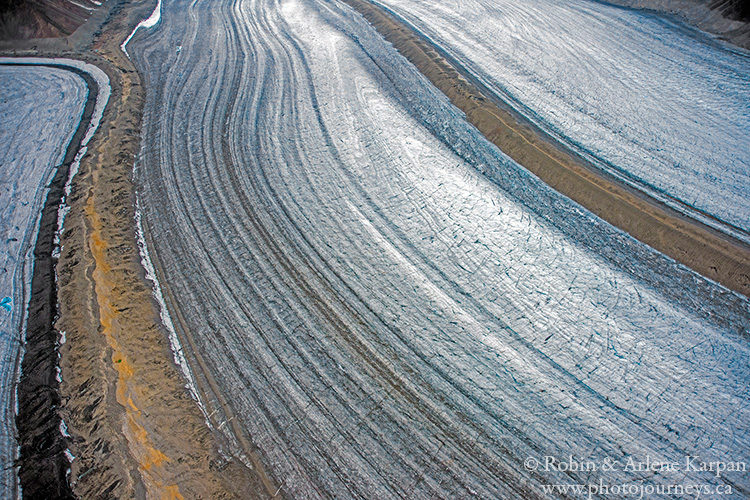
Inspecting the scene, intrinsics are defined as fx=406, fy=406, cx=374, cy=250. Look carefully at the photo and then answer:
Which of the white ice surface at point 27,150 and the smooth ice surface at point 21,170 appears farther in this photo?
the white ice surface at point 27,150

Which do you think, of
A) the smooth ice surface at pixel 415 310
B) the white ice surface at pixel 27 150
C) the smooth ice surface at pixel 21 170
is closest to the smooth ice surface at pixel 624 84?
the smooth ice surface at pixel 415 310

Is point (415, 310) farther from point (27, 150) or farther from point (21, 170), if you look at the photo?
point (27, 150)

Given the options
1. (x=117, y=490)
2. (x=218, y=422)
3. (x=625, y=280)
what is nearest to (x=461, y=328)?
(x=625, y=280)

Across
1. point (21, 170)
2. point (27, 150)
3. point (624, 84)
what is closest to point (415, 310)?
point (21, 170)

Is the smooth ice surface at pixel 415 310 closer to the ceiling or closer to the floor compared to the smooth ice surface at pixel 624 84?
closer to the floor

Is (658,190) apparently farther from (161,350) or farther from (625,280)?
(161,350)

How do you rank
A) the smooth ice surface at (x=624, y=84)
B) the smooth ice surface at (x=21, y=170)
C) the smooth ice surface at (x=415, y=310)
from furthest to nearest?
the smooth ice surface at (x=624, y=84) < the smooth ice surface at (x=21, y=170) < the smooth ice surface at (x=415, y=310)

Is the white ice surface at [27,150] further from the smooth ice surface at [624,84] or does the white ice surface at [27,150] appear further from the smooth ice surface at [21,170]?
the smooth ice surface at [624,84]

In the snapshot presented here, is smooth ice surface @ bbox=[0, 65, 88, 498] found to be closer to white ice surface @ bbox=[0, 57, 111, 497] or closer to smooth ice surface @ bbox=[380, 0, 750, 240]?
white ice surface @ bbox=[0, 57, 111, 497]
